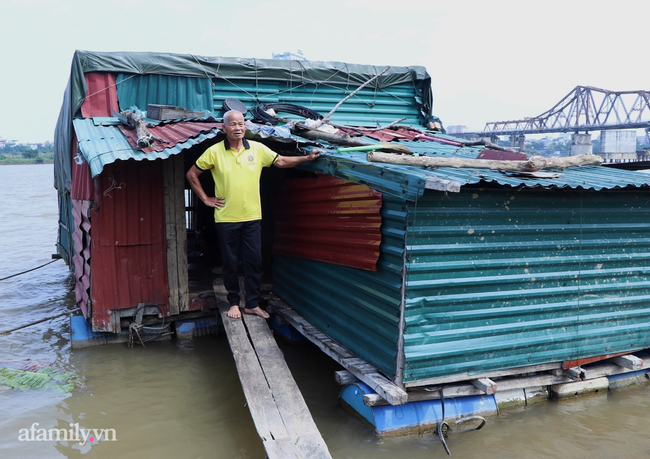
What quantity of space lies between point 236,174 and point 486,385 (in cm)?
327

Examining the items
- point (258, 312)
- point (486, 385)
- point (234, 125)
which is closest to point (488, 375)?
point (486, 385)

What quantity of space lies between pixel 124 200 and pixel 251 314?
2.24 m

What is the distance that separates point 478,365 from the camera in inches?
186

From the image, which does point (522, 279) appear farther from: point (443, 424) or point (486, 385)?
point (443, 424)

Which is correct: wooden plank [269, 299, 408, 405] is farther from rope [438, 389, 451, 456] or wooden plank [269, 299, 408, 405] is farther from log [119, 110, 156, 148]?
log [119, 110, 156, 148]

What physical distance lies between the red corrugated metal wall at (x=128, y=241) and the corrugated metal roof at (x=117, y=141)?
0.46 m

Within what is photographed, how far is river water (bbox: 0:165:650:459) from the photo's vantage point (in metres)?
4.57

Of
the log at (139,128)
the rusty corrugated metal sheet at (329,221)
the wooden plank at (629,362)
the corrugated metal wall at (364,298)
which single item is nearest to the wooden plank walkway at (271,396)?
the corrugated metal wall at (364,298)

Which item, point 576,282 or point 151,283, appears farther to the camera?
point 151,283

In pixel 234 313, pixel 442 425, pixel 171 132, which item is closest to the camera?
pixel 442 425

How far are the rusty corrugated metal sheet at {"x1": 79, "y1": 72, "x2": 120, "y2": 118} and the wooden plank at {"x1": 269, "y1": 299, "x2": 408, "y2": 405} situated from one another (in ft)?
13.2

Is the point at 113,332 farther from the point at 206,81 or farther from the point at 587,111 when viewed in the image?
the point at 587,111

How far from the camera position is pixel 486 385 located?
4590mm

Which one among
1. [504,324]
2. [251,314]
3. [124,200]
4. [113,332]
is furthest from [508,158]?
[113,332]
